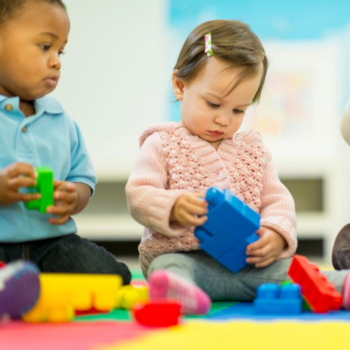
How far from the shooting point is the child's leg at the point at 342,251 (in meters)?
1.28

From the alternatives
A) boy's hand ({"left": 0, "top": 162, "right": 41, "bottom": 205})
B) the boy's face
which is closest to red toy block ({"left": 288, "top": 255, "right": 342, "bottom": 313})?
boy's hand ({"left": 0, "top": 162, "right": 41, "bottom": 205})

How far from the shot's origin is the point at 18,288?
84 cm

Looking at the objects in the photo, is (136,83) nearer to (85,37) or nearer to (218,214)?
(85,37)

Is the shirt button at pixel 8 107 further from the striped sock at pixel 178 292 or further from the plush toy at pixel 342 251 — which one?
the plush toy at pixel 342 251

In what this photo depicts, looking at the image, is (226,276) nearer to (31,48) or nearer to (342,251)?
(342,251)

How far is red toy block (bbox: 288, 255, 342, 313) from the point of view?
0.98 m

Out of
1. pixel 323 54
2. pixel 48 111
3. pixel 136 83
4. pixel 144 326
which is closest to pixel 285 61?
pixel 323 54

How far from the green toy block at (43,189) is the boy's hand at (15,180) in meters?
0.01

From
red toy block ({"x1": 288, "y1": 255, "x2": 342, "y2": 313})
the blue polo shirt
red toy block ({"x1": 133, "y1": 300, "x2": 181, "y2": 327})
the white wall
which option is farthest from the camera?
the white wall

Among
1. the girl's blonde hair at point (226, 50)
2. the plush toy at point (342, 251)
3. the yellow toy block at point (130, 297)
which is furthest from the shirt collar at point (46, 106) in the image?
the plush toy at point (342, 251)

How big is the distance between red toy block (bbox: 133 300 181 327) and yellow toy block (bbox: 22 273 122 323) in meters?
0.08

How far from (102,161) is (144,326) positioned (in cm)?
199

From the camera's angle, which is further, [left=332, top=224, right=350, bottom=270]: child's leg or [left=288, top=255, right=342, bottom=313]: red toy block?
[left=332, top=224, right=350, bottom=270]: child's leg

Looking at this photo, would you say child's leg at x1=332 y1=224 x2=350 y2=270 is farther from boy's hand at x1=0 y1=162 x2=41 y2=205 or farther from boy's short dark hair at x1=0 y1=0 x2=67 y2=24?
boy's short dark hair at x1=0 y1=0 x2=67 y2=24
